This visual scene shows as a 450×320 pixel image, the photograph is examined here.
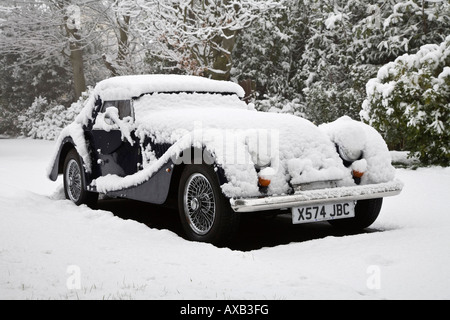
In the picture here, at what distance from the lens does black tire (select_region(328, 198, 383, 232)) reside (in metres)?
5.84

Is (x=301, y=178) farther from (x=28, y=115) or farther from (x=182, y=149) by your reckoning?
(x=28, y=115)

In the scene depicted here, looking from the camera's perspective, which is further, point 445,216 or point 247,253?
point 445,216

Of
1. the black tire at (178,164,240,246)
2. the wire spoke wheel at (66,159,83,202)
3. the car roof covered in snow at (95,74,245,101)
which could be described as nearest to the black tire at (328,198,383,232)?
the black tire at (178,164,240,246)

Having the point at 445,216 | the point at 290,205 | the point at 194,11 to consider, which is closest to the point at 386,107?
the point at 445,216

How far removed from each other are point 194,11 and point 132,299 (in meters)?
13.0

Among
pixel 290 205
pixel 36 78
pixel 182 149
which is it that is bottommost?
pixel 290 205

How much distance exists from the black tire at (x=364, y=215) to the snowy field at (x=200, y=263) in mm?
173

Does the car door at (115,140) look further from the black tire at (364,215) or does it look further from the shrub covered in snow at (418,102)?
the shrub covered in snow at (418,102)

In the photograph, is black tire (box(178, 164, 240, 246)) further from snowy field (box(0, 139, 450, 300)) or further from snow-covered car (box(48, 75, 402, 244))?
snowy field (box(0, 139, 450, 300))

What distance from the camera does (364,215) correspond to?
19.3 feet

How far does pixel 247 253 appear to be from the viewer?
4605 mm

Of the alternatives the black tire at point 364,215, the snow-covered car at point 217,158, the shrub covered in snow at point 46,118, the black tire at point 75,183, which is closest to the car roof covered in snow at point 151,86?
the snow-covered car at point 217,158

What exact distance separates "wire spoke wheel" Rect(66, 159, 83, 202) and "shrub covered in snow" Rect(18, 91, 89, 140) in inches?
510

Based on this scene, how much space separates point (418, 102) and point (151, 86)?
526 cm
